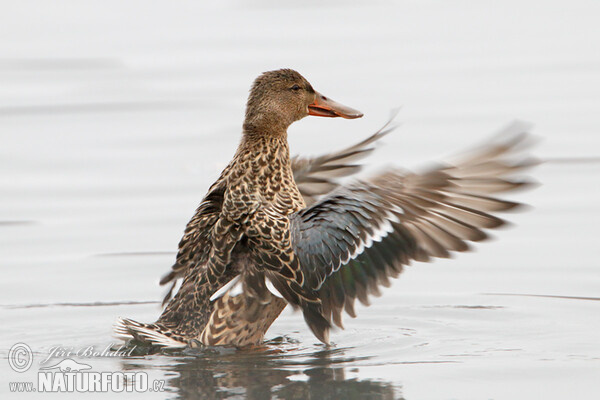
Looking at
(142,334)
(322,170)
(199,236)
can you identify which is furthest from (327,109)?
(142,334)

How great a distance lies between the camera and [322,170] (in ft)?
28.2

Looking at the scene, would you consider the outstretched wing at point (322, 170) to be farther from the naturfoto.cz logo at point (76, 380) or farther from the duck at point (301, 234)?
the naturfoto.cz logo at point (76, 380)

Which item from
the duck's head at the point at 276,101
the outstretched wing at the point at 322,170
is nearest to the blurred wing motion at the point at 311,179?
the outstretched wing at the point at 322,170

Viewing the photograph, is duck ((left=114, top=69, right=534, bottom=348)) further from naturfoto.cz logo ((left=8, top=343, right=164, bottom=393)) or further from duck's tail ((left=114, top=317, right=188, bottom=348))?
naturfoto.cz logo ((left=8, top=343, right=164, bottom=393))

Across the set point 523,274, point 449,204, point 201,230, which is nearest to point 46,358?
point 201,230

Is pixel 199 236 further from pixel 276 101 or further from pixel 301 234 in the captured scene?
pixel 276 101

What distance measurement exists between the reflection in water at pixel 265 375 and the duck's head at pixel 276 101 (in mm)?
1272

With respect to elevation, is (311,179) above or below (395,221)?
above

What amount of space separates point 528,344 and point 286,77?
6.75ft

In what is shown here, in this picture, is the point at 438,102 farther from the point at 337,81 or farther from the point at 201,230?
the point at 201,230

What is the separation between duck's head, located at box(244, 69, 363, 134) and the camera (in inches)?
316

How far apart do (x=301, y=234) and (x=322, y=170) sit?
1.21 metres

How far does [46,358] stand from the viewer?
738 centimetres

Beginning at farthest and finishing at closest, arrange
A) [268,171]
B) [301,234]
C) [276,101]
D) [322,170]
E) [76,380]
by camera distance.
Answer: [322,170] < [276,101] < [268,171] < [301,234] < [76,380]
